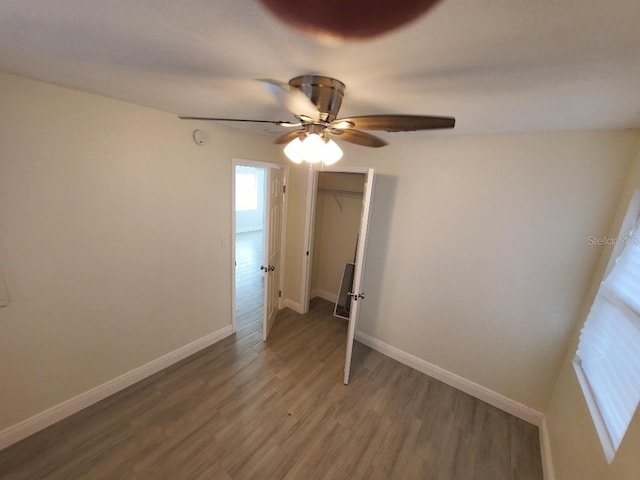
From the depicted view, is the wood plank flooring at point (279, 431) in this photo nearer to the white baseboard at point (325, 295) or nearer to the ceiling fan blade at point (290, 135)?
the white baseboard at point (325, 295)

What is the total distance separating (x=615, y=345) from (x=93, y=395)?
3.56 meters

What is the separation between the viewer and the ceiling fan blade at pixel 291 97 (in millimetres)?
1272

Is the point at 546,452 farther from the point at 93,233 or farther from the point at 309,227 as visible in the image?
the point at 93,233

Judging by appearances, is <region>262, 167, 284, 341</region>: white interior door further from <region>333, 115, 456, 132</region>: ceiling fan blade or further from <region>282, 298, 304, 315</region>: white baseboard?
<region>333, 115, 456, 132</region>: ceiling fan blade

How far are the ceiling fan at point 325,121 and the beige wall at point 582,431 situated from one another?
1491 mm

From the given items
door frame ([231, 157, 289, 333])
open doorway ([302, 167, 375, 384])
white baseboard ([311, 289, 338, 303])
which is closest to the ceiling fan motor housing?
door frame ([231, 157, 289, 333])

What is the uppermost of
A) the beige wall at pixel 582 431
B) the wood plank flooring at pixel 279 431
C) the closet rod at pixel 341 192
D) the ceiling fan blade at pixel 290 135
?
the ceiling fan blade at pixel 290 135

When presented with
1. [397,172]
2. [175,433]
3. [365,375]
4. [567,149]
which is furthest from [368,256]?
[175,433]

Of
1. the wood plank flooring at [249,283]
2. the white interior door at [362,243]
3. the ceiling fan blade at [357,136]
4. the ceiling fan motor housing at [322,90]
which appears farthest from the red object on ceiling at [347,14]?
the wood plank flooring at [249,283]

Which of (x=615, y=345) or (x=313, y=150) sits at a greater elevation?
(x=313, y=150)

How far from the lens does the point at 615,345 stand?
141 centimetres

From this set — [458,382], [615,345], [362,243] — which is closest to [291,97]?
[362,243]

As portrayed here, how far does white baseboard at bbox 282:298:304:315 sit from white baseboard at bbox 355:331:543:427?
35.8 inches

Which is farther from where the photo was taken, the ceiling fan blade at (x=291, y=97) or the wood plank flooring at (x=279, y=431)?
the wood plank flooring at (x=279, y=431)
